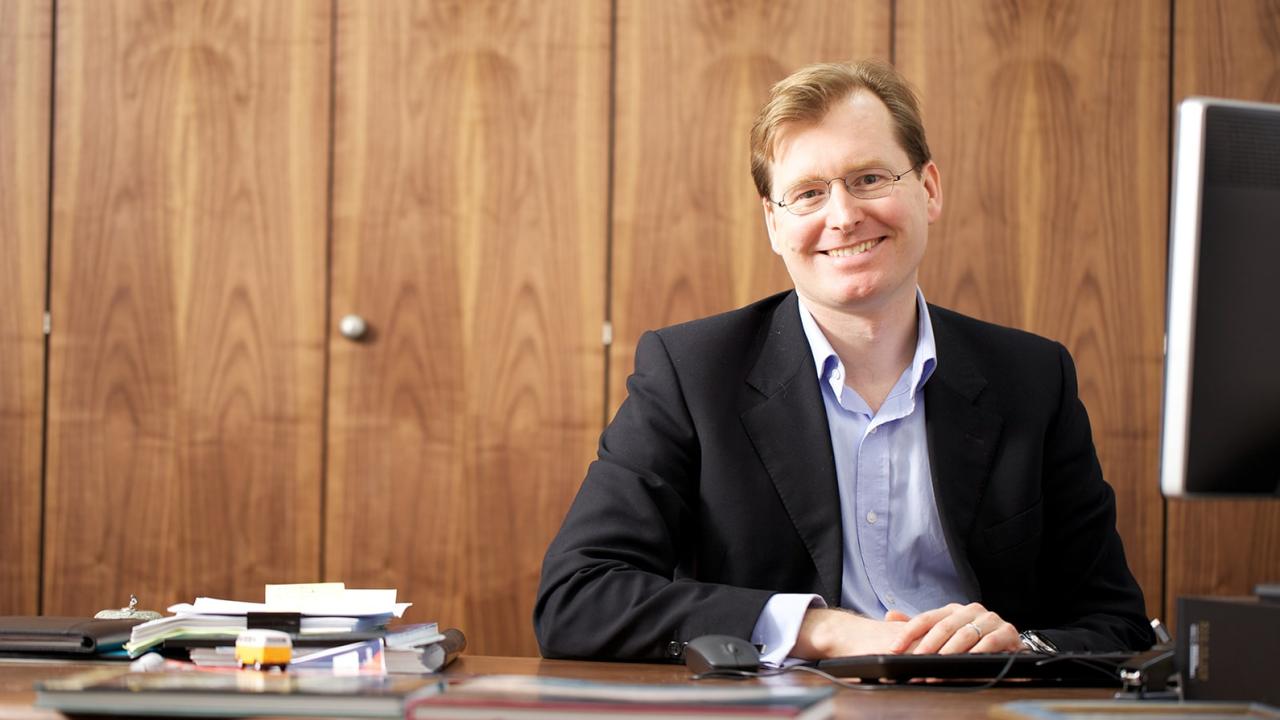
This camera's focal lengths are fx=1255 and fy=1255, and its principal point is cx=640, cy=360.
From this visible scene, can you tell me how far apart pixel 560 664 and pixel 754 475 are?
0.41 metres

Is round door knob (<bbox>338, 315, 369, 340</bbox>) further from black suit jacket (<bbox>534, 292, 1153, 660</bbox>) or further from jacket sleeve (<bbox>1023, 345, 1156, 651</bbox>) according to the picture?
jacket sleeve (<bbox>1023, 345, 1156, 651</bbox>)

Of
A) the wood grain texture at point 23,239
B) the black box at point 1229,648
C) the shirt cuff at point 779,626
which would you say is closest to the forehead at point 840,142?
the shirt cuff at point 779,626

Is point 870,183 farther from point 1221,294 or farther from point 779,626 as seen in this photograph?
point 1221,294

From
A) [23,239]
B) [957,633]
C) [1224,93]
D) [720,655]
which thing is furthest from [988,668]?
[23,239]

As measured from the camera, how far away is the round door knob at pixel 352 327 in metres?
2.74

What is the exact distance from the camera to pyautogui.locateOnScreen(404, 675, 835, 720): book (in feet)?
2.71

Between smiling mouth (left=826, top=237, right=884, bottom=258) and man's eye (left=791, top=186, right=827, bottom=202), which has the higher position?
man's eye (left=791, top=186, right=827, bottom=202)

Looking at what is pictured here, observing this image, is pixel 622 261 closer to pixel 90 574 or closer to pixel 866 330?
pixel 866 330

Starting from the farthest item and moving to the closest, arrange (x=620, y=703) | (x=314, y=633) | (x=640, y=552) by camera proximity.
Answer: (x=640, y=552) < (x=314, y=633) < (x=620, y=703)

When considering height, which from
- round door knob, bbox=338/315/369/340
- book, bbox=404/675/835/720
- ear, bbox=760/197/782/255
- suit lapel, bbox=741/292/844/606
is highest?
ear, bbox=760/197/782/255

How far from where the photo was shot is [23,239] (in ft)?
9.11

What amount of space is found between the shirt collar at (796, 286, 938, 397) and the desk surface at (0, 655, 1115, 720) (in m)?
0.56

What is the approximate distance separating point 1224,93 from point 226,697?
2.58 m

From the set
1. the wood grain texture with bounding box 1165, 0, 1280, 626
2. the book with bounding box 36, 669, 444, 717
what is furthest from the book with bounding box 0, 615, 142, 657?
the wood grain texture with bounding box 1165, 0, 1280, 626
